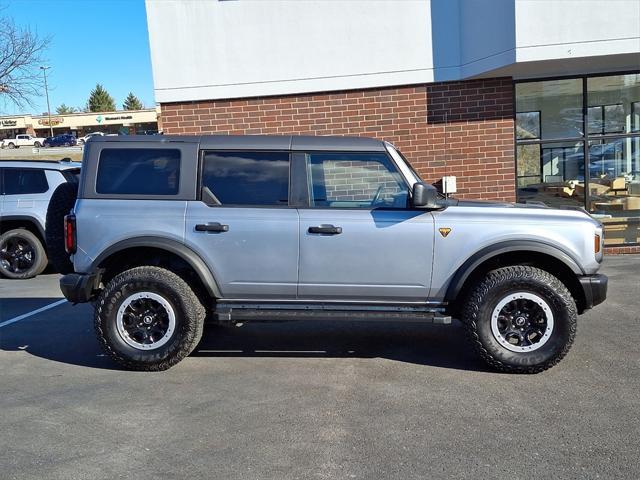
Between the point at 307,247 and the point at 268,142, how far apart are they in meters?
0.99

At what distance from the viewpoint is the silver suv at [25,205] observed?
33.1 feet

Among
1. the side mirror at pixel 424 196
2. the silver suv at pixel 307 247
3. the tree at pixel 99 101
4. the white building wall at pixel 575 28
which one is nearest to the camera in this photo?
the side mirror at pixel 424 196

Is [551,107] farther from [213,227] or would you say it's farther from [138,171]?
[138,171]

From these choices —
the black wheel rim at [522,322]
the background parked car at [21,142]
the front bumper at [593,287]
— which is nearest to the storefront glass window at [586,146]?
the front bumper at [593,287]

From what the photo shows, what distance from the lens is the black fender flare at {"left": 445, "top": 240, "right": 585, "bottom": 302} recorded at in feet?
16.3

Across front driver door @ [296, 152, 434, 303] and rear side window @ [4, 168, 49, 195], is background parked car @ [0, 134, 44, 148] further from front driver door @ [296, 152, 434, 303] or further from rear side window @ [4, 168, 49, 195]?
front driver door @ [296, 152, 434, 303]

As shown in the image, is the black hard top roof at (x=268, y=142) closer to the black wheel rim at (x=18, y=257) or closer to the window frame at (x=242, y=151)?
the window frame at (x=242, y=151)

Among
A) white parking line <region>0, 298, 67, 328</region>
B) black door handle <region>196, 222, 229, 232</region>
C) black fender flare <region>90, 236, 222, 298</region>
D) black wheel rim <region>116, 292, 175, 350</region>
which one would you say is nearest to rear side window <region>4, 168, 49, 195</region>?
white parking line <region>0, 298, 67, 328</region>

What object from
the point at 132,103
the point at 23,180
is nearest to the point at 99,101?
the point at 132,103

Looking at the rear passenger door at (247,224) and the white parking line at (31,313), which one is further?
the white parking line at (31,313)

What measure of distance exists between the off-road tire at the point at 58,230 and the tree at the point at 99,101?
91.9 meters

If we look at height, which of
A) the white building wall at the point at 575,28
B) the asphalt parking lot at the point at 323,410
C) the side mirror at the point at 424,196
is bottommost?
the asphalt parking lot at the point at 323,410

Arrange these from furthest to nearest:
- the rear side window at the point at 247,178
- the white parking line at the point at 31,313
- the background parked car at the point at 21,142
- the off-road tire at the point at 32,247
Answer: the background parked car at the point at 21,142, the off-road tire at the point at 32,247, the white parking line at the point at 31,313, the rear side window at the point at 247,178

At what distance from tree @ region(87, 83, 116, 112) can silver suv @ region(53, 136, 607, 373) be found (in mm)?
92799
